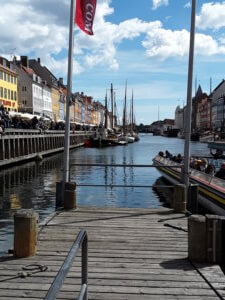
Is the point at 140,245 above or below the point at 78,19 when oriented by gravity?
below

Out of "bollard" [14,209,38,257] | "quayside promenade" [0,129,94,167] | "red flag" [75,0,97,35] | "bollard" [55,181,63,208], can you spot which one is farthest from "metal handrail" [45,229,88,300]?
"quayside promenade" [0,129,94,167]

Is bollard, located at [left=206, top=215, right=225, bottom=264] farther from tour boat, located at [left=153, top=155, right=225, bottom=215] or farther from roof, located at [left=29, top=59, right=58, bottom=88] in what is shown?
roof, located at [left=29, top=59, right=58, bottom=88]

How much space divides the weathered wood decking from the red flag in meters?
5.38

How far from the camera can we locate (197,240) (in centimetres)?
648

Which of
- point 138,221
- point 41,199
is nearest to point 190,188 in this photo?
point 138,221

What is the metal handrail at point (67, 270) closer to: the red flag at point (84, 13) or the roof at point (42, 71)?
the red flag at point (84, 13)

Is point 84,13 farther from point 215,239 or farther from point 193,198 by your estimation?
point 215,239

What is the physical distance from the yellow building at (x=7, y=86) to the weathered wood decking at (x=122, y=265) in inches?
2631

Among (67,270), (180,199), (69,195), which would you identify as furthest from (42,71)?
(67,270)

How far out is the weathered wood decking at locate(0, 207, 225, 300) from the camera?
5.20 meters

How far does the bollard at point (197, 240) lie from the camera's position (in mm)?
6484

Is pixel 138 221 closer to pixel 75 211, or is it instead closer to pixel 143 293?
pixel 75 211

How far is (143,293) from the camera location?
5.16 metres

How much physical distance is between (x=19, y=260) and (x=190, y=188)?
5.37 m
